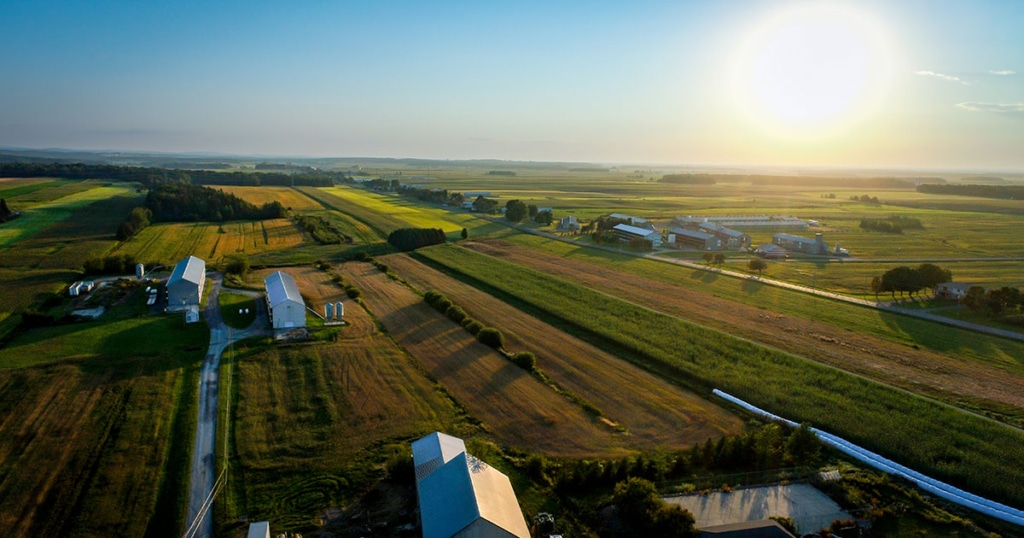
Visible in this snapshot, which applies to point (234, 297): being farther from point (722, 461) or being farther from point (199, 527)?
point (722, 461)

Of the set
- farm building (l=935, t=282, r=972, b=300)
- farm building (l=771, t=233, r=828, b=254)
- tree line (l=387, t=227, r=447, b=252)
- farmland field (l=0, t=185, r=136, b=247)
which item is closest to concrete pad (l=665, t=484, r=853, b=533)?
farm building (l=935, t=282, r=972, b=300)

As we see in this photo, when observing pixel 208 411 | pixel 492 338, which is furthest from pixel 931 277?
pixel 208 411

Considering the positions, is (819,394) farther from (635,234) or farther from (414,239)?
(414,239)

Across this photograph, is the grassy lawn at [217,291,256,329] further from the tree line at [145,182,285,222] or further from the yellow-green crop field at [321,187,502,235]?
the tree line at [145,182,285,222]

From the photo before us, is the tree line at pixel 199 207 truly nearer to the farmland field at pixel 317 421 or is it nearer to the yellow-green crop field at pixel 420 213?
the yellow-green crop field at pixel 420 213

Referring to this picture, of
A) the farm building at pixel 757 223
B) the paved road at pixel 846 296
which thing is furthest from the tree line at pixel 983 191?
the paved road at pixel 846 296
